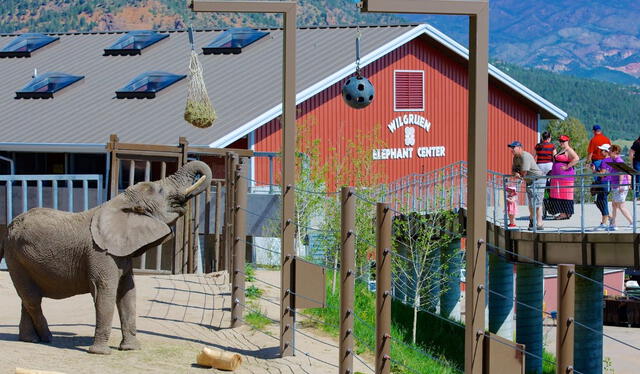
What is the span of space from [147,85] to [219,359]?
24418 mm

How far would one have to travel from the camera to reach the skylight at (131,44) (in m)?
37.9

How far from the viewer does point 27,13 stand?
17125 cm

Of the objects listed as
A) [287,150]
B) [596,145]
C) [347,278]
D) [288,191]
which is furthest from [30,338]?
[596,145]

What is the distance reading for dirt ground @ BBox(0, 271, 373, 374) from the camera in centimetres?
1009

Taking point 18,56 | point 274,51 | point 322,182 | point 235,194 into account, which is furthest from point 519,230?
point 18,56

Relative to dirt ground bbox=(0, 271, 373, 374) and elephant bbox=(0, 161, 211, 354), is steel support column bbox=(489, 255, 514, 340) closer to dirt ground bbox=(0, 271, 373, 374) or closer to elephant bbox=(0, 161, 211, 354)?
dirt ground bbox=(0, 271, 373, 374)

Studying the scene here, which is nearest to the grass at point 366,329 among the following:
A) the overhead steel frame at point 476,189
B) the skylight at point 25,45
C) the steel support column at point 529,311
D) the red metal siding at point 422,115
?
the overhead steel frame at point 476,189

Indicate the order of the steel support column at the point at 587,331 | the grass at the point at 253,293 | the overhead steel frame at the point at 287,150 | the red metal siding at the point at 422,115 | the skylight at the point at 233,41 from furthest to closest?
1. the skylight at the point at 233,41
2. the red metal siding at the point at 422,115
3. the steel support column at the point at 587,331
4. the grass at the point at 253,293
5. the overhead steel frame at the point at 287,150

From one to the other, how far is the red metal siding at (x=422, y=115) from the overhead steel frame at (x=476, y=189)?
22.5 m

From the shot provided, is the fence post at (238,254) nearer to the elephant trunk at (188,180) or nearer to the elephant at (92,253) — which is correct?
the elephant trunk at (188,180)

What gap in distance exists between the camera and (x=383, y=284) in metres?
9.09

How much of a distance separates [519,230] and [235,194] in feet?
31.9

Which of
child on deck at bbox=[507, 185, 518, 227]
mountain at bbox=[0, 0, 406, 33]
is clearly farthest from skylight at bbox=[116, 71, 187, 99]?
mountain at bbox=[0, 0, 406, 33]

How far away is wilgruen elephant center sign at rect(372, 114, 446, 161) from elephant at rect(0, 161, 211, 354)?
23.2 m
